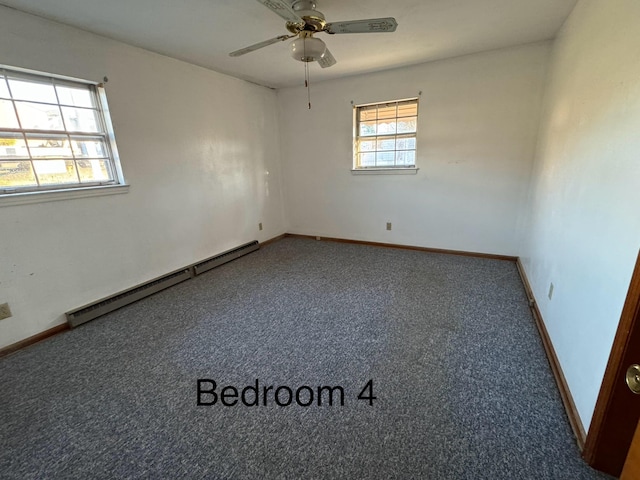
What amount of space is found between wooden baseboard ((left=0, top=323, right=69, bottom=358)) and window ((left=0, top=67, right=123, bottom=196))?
1.09 meters

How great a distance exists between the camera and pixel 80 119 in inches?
94.0

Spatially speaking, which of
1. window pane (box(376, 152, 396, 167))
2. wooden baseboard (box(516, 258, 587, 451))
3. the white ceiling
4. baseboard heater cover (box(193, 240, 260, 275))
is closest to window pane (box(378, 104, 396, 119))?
window pane (box(376, 152, 396, 167))

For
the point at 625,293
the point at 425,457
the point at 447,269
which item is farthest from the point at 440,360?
the point at 447,269

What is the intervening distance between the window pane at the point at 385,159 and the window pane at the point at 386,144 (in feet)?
0.22

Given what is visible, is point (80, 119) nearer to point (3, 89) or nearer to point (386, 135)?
point (3, 89)

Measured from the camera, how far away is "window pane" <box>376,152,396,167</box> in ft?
12.8

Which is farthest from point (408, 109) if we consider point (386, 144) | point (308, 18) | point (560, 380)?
point (560, 380)

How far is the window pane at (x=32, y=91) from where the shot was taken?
203 cm

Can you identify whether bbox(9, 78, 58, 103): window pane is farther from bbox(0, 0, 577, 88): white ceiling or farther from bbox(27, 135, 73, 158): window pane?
bbox(0, 0, 577, 88): white ceiling

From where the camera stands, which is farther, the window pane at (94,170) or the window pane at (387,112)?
the window pane at (387,112)

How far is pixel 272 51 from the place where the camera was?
9.05 feet

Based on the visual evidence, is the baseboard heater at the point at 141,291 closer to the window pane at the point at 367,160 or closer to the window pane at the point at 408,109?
the window pane at the point at 367,160

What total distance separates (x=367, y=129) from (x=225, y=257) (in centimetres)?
262

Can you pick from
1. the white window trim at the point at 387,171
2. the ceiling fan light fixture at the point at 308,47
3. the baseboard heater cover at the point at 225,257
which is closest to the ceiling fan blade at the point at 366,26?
the ceiling fan light fixture at the point at 308,47
